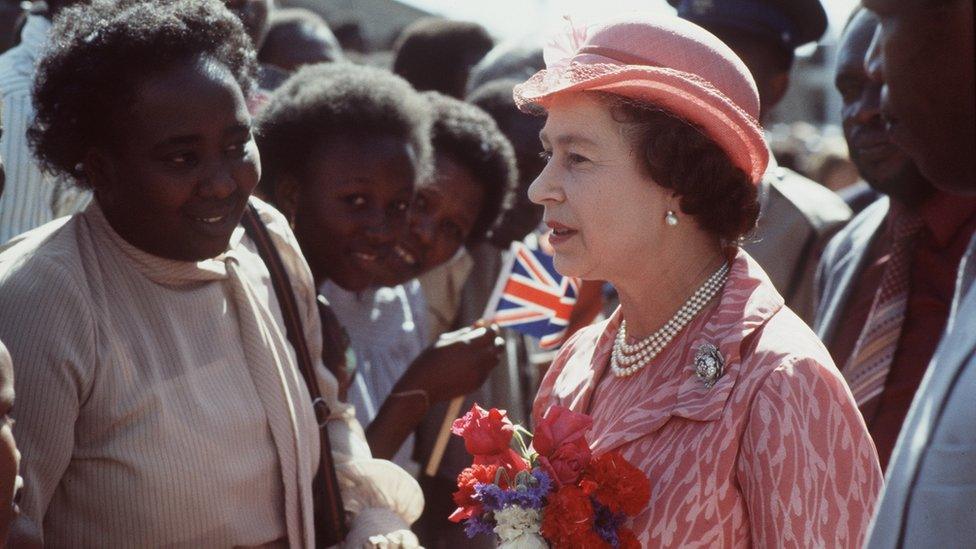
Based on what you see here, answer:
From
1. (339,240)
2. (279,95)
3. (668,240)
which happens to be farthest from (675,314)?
(279,95)

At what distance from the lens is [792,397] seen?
2775 mm

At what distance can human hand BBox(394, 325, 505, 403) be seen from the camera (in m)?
4.68

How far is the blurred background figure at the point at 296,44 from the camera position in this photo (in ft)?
24.3

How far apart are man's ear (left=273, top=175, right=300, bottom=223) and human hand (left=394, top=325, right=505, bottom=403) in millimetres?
756

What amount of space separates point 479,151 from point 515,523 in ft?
10.5

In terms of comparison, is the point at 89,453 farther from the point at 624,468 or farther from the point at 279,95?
the point at 279,95

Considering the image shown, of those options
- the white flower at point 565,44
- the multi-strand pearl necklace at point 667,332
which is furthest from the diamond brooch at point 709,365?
the white flower at point 565,44

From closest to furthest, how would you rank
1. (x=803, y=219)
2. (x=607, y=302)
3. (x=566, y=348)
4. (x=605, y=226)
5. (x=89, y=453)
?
(x=89, y=453) < (x=605, y=226) < (x=566, y=348) < (x=803, y=219) < (x=607, y=302)

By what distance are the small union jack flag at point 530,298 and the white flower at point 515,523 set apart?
2254mm

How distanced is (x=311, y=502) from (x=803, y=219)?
3.00m

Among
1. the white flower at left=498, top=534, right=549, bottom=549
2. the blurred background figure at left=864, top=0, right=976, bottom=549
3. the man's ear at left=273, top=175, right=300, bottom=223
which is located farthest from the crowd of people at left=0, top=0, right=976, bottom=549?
the man's ear at left=273, top=175, right=300, bottom=223

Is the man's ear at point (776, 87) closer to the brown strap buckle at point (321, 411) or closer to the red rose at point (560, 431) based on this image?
the brown strap buckle at point (321, 411)

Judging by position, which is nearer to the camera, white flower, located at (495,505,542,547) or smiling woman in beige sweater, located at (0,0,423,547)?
white flower, located at (495,505,542,547)

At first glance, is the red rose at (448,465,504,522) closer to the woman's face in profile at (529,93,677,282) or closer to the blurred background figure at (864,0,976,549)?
the woman's face in profile at (529,93,677,282)
